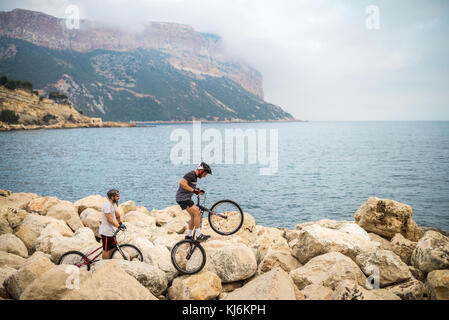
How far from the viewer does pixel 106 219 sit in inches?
351

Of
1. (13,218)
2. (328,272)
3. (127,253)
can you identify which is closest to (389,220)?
(328,272)

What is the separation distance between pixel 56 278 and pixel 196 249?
12.1ft

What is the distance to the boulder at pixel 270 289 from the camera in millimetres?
6129

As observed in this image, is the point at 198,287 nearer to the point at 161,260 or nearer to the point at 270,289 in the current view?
the point at 161,260

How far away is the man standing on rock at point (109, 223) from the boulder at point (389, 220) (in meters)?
9.97

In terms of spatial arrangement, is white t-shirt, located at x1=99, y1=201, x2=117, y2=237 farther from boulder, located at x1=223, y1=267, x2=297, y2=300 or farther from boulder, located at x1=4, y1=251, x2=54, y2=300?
boulder, located at x1=223, y1=267, x2=297, y2=300

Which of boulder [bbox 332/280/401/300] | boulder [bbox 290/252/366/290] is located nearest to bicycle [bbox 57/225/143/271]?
boulder [bbox 290/252/366/290]

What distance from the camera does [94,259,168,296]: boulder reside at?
25.1ft

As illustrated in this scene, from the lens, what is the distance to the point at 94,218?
15.5 m

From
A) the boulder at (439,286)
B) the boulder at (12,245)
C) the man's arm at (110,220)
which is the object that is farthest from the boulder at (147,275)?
the boulder at (439,286)

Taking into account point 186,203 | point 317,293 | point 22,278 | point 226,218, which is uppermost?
point 186,203

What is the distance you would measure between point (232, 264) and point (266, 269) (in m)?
1.26

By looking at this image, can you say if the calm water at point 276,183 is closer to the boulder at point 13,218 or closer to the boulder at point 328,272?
the boulder at point 328,272

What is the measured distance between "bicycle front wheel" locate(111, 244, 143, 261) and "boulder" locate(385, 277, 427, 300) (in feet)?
24.6
